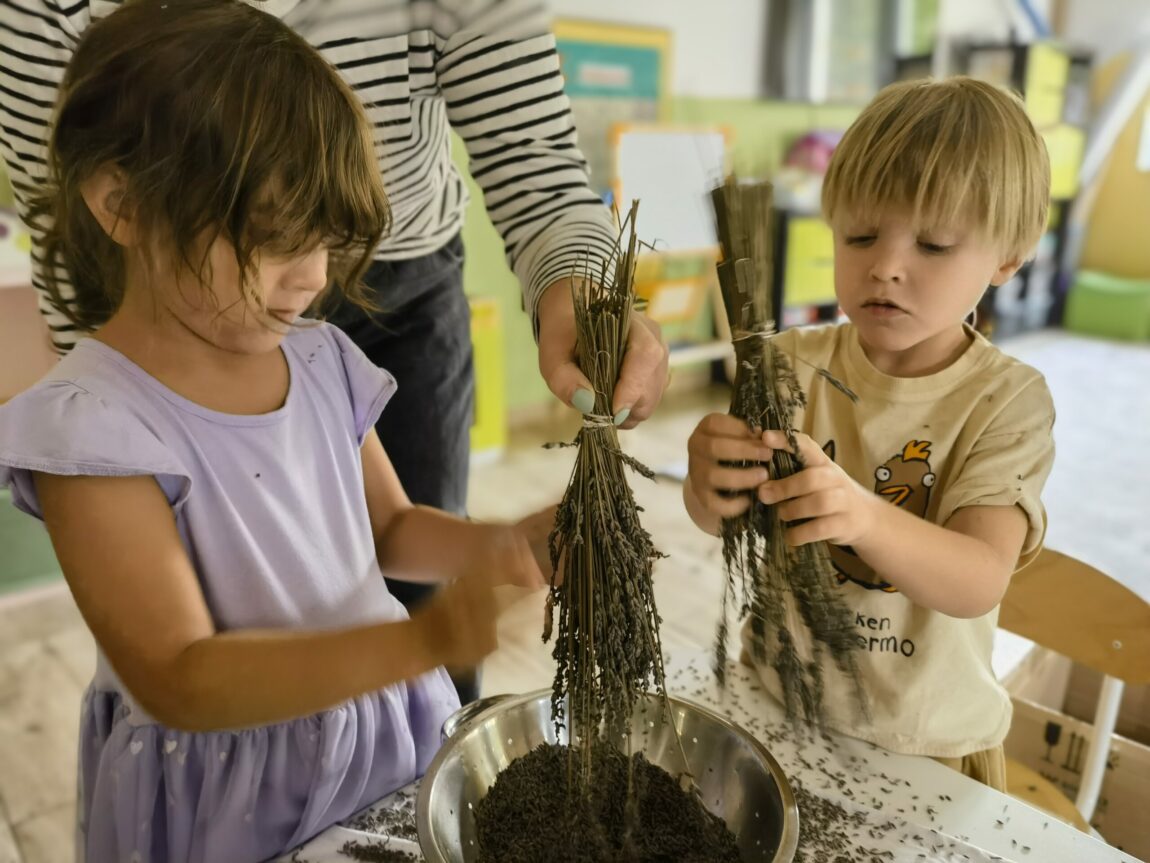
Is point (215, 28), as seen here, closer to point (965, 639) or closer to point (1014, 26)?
point (965, 639)

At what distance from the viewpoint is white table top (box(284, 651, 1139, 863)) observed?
75cm

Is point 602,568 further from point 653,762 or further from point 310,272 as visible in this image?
point 310,272

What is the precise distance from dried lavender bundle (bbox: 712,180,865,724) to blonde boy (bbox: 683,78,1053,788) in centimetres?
2

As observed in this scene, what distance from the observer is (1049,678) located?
1498 mm

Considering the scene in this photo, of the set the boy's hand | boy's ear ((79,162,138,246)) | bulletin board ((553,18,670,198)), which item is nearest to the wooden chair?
the boy's hand

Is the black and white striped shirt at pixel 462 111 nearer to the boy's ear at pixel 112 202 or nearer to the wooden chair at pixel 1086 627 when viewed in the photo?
the boy's ear at pixel 112 202

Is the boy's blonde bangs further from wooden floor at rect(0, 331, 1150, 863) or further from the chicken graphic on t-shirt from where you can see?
wooden floor at rect(0, 331, 1150, 863)

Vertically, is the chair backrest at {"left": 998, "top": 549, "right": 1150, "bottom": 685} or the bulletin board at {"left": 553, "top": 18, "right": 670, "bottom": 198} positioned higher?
the bulletin board at {"left": 553, "top": 18, "right": 670, "bottom": 198}

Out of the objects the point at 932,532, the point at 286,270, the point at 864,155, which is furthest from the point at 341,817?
the point at 864,155

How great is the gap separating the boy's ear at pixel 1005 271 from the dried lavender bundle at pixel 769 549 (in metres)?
0.29

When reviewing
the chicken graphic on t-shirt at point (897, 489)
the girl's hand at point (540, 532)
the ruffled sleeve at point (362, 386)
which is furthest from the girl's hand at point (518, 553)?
the chicken graphic on t-shirt at point (897, 489)

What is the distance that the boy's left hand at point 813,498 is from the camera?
2.35 ft

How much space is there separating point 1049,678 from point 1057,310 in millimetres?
5200

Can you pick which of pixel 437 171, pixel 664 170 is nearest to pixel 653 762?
pixel 437 171
